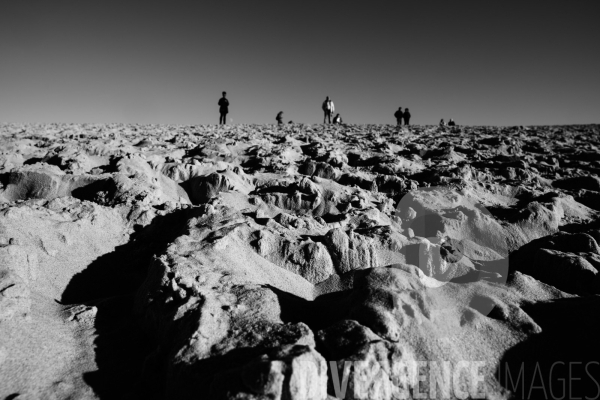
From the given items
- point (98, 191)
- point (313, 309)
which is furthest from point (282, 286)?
point (98, 191)

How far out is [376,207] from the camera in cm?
404

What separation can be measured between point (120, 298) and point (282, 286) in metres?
1.17

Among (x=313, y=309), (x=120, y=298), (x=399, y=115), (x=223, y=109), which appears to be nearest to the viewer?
(x=313, y=309)

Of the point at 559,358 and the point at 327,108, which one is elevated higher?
the point at 327,108

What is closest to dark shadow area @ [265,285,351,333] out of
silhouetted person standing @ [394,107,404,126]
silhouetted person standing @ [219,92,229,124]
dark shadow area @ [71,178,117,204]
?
dark shadow area @ [71,178,117,204]

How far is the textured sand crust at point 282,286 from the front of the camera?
1.65m

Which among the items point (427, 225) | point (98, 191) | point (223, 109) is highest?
point (223, 109)

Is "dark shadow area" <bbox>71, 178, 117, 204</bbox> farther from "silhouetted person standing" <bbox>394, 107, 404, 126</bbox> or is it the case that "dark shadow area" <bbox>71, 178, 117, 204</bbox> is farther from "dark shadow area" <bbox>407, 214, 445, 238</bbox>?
"silhouetted person standing" <bbox>394, 107, 404, 126</bbox>

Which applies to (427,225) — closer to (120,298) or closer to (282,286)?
(282,286)

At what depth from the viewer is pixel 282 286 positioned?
2.46 metres

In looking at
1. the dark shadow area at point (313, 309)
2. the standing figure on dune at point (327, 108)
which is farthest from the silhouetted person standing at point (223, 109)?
the dark shadow area at point (313, 309)

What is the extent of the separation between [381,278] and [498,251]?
70.8 inches

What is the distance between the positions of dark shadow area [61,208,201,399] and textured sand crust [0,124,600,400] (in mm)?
12

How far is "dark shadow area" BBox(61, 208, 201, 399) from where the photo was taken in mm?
1752
